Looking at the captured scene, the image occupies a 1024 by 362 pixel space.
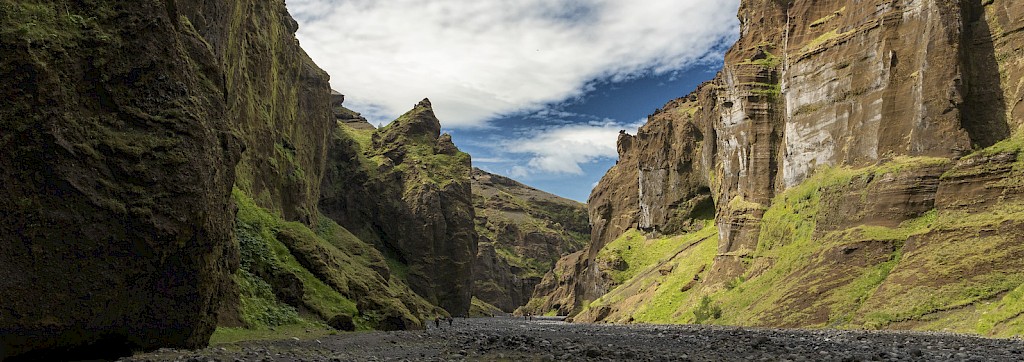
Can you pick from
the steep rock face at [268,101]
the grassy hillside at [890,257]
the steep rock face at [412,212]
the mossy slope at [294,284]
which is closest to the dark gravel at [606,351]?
the mossy slope at [294,284]

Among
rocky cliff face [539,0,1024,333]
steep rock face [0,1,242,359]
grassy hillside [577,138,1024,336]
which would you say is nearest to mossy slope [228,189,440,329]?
steep rock face [0,1,242,359]

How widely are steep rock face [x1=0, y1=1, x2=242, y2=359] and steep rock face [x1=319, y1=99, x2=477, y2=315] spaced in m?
86.9

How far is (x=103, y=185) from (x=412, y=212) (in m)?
92.7

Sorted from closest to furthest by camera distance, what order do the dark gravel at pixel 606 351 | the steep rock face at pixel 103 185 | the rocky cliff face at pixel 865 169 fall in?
1. the steep rock face at pixel 103 185
2. the dark gravel at pixel 606 351
3. the rocky cliff face at pixel 865 169

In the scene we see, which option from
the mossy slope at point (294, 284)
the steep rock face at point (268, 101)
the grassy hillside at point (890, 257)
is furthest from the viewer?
the steep rock face at point (268, 101)

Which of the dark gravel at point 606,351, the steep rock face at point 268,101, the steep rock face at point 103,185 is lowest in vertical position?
the dark gravel at point 606,351

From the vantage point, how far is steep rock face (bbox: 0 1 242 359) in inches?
458

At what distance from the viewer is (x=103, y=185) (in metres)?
12.8

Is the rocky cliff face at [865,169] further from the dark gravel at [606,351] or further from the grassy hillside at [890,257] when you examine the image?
the dark gravel at [606,351]

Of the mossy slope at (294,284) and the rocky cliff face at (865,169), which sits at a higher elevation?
the rocky cliff face at (865,169)

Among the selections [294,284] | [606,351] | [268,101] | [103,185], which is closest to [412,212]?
[268,101]

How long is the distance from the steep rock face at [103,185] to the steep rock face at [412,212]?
3422 inches

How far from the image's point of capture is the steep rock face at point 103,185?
458 inches

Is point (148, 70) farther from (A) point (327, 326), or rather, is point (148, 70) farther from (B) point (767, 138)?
(B) point (767, 138)
